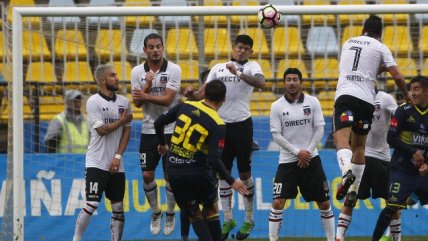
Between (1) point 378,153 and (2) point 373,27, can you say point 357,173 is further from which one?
(2) point 373,27

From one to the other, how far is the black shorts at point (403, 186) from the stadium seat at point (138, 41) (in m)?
4.63

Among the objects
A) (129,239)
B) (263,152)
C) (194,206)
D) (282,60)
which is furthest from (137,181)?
(194,206)

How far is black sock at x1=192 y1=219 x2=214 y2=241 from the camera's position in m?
12.2

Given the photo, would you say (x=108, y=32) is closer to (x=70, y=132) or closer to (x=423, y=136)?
(x=70, y=132)

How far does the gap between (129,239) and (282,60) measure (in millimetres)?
3845

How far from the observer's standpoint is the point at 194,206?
12.3 m

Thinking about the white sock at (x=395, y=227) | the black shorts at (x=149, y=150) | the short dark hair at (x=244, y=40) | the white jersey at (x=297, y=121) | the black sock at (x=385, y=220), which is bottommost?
the white sock at (x=395, y=227)

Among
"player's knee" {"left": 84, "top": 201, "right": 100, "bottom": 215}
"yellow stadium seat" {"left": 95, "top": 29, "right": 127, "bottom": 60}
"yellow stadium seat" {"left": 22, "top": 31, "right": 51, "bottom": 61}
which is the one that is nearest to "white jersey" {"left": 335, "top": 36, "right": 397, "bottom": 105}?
"player's knee" {"left": 84, "top": 201, "right": 100, "bottom": 215}

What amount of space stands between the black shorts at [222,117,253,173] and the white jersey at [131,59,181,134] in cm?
77

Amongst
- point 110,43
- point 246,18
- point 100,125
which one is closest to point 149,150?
point 100,125

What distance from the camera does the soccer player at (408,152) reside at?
44.8 feet

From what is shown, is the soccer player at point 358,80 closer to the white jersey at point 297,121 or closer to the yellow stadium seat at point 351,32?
the white jersey at point 297,121

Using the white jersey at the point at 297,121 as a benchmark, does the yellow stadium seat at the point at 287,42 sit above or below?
above

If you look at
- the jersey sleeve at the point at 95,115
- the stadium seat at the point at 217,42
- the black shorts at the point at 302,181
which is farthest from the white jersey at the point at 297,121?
the stadium seat at the point at 217,42
